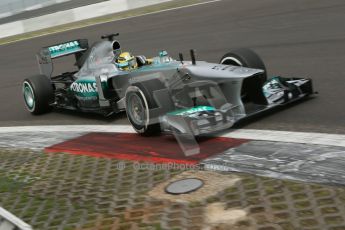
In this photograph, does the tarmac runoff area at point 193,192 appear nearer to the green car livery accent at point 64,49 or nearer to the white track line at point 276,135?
the white track line at point 276,135

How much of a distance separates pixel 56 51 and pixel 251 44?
4.44 metres

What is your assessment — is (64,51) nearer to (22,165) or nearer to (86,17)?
(22,165)

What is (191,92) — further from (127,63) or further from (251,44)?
(251,44)

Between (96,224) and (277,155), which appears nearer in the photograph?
(96,224)

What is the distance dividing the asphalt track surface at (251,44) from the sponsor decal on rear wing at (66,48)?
111cm

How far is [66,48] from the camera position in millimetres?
9594

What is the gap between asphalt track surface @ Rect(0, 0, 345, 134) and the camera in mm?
6656

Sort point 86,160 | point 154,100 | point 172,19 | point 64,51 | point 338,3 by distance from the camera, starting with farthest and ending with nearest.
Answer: point 172,19
point 338,3
point 64,51
point 154,100
point 86,160

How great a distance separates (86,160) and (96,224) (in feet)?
5.90

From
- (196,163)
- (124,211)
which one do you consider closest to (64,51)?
(196,163)

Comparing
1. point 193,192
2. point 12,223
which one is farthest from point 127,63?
point 12,223

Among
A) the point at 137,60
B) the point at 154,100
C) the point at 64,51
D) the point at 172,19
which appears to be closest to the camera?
the point at 154,100

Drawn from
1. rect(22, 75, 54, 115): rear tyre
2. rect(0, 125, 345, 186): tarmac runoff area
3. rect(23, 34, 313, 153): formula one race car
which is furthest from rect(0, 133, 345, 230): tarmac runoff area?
rect(22, 75, 54, 115): rear tyre

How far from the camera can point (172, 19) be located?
18141 mm
